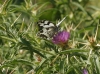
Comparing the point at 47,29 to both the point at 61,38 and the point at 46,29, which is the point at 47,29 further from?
the point at 61,38

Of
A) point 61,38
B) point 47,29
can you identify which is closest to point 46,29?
point 47,29

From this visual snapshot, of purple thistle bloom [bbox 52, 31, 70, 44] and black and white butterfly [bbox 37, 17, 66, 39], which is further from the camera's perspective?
black and white butterfly [bbox 37, 17, 66, 39]

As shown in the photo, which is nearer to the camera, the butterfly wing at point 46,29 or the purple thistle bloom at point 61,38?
the purple thistle bloom at point 61,38

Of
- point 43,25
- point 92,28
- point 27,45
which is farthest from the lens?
point 92,28

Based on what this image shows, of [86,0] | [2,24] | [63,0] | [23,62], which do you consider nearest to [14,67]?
[23,62]

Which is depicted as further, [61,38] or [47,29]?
[47,29]

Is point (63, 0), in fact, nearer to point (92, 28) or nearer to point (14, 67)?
point (92, 28)

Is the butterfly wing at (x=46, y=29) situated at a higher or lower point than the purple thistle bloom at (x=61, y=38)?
higher

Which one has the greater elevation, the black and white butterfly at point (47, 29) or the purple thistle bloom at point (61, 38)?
the black and white butterfly at point (47, 29)
